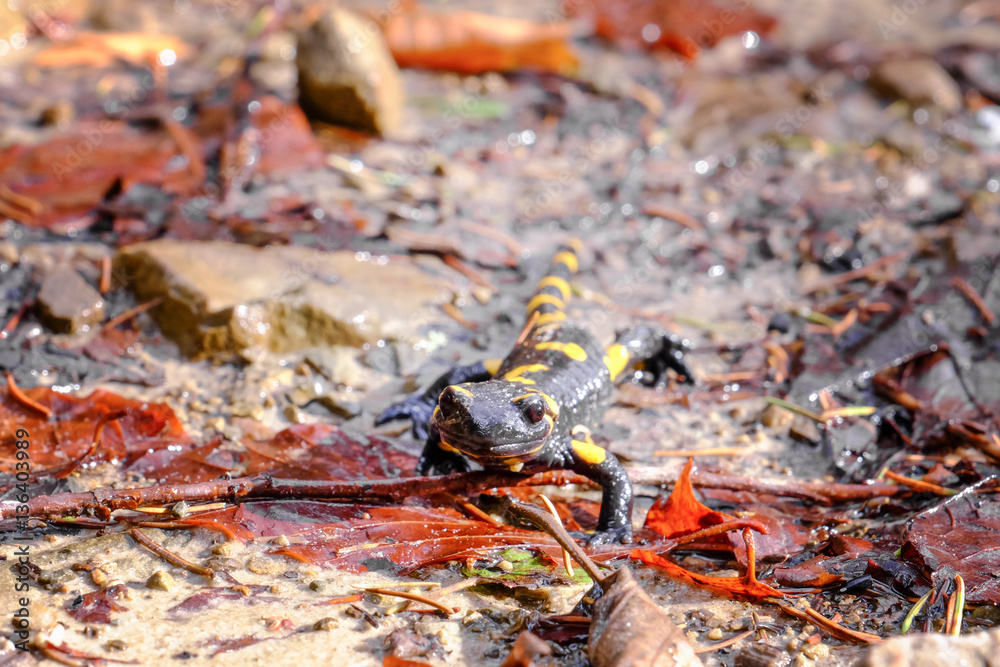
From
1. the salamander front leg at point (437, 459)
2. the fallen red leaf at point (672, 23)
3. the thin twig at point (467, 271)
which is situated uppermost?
the fallen red leaf at point (672, 23)

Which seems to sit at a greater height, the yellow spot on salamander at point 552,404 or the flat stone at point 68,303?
the yellow spot on salamander at point 552,404

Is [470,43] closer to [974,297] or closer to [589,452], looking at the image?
[974,297]

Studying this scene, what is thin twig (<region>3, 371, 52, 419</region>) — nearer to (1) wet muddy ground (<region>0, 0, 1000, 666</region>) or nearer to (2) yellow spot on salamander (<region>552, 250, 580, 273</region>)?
(1) wet muddy ground (<region>0, 0, 1000, 666</region>)

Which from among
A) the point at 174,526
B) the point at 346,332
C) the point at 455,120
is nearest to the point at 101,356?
the point at 346,332

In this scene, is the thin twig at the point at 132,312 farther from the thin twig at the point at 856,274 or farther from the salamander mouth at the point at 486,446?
the thin twig at the point at 856,274

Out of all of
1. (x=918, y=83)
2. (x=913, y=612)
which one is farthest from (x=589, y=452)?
(x=918, y=83)

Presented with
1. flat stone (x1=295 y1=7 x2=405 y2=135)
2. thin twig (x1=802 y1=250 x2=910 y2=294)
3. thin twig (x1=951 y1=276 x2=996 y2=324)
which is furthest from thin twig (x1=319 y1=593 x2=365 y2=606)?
flat stone (x1=295 y1=7 x2=405 y2=135)

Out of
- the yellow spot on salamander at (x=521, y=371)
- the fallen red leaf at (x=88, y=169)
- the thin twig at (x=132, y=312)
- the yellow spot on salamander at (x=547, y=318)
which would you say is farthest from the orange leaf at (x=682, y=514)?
the fallen red leaf at (x=88, y=169)

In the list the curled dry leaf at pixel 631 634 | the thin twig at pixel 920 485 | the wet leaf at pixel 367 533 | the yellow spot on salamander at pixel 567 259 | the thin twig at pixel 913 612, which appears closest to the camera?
the curled dry leaf at pixel 631 634

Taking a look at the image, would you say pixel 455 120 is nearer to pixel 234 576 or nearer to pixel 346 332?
pixel 346 332
